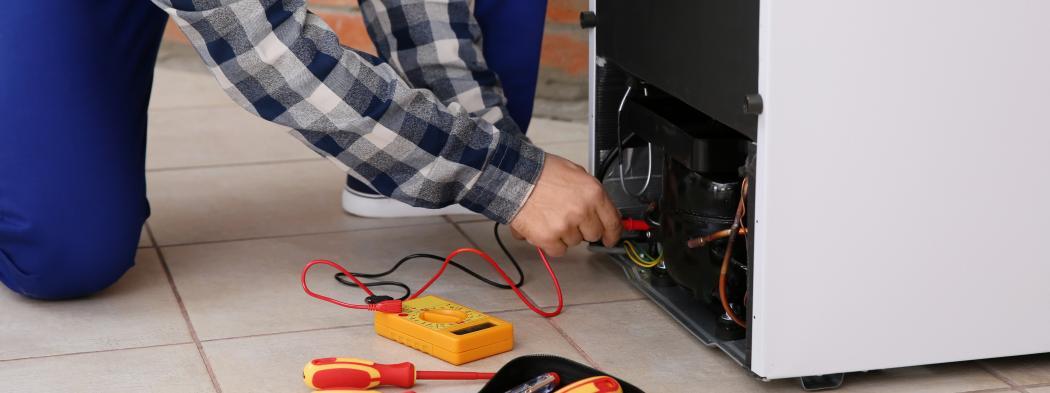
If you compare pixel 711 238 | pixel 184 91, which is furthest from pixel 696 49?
pixel 184 91

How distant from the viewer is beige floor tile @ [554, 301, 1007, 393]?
111 cm

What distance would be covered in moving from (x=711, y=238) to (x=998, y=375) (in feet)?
0.99

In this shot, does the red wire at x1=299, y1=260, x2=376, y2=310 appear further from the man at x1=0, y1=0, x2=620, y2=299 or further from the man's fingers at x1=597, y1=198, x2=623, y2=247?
the man's fingers at x1=597, y1=198, x2=623, y2=247

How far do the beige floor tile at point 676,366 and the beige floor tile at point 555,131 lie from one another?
866mm

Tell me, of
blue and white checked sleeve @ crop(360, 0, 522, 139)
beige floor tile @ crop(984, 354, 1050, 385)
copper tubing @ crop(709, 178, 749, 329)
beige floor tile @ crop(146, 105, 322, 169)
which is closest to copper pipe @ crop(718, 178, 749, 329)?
copper tubing @ crop(709, 178, 749, 329)

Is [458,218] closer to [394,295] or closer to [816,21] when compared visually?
[394,295]

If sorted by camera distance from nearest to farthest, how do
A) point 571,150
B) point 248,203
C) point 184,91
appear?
point 248,203
point 571,150
point 184,91

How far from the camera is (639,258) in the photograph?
1.39 m

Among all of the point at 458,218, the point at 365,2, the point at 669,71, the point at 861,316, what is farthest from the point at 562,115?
the point at 861,316

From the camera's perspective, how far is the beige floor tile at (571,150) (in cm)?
200

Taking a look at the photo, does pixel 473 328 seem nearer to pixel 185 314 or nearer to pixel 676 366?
pixel 676 366

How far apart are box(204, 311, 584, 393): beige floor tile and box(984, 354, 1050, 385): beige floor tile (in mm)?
402

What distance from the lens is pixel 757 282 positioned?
3.36ft

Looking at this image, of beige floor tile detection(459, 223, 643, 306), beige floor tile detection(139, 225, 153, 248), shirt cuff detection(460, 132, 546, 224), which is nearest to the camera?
shirt cuff detection(460, 132, 546, 224)
